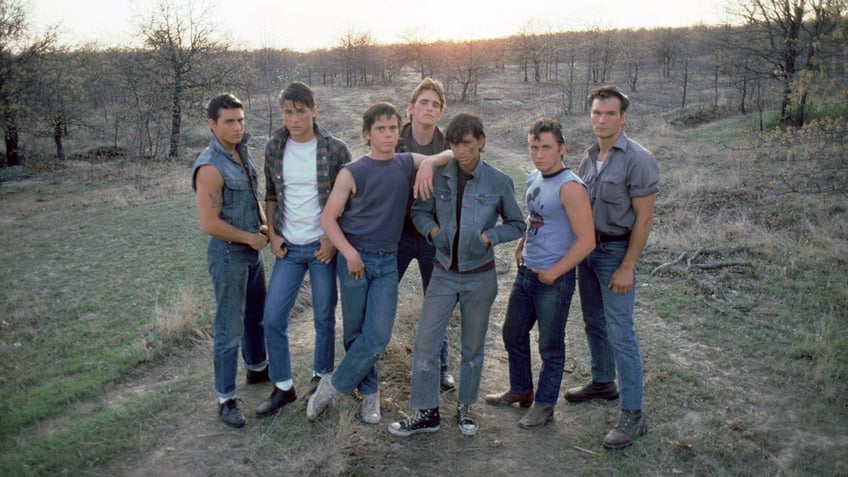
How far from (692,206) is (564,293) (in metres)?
7.30

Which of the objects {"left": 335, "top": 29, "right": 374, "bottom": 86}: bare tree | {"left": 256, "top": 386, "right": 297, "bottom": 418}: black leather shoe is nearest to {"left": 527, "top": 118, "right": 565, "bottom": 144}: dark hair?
{"left": 256, "top": 386, "right": 297, "bottom": 418}: black leather shoe

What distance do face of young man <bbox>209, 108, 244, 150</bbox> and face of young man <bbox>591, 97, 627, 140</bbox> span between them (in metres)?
2.21

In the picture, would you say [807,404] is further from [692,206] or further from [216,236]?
[692,206]

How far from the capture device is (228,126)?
Answer: 3287mm

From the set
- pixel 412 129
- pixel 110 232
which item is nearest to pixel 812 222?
pixel 412 129

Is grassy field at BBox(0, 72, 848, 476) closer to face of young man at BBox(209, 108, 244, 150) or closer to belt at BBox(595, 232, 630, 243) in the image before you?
belt at BBox(595, 232, 630, 243)

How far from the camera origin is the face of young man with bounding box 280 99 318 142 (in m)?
3.22

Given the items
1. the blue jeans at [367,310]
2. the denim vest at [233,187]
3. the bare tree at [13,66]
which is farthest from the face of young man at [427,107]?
the bare tree at [13,66]

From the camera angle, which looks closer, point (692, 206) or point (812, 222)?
point (812, 222)

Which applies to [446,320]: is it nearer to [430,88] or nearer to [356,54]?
[430,88]

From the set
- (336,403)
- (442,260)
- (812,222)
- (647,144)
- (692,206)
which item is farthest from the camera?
(647,144)

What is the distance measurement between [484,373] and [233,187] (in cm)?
246

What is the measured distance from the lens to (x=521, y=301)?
3.40 meters

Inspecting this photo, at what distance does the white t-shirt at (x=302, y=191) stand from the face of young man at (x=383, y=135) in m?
0.42
